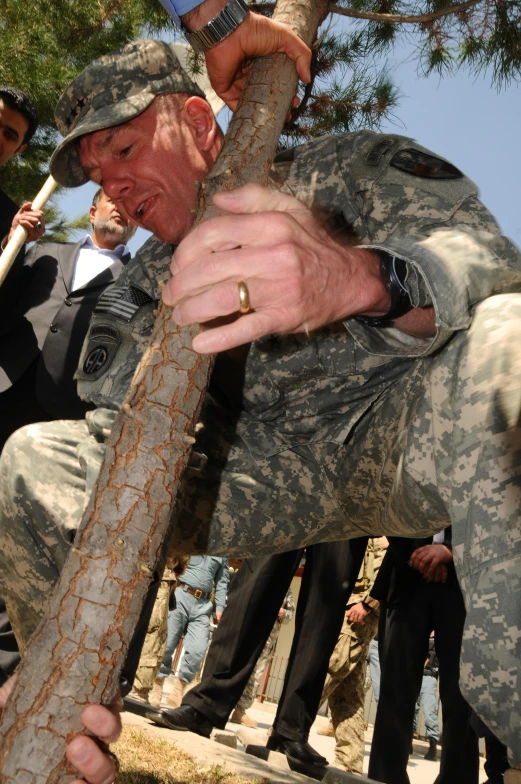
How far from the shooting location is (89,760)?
124 centimetres

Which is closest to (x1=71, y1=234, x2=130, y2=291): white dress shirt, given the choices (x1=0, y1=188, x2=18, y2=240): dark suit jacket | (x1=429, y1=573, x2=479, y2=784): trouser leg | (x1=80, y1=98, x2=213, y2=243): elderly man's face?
(x1=0, y1=188, x2=18, y2=240): dark suit jacket

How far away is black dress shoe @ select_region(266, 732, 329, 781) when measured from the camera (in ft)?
11.6

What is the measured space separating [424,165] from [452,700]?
101 inches

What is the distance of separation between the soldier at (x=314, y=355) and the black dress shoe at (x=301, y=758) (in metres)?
1.95

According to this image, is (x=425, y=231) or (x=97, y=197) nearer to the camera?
(x=425, y=231)

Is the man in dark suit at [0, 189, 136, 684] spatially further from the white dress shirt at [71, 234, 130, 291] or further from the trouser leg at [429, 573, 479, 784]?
the trouser leg at [429, 573, 479, 784]

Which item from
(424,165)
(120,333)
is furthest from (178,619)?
(424,165)

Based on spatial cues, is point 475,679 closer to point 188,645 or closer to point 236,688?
point 236,688

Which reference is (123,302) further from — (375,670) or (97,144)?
(375,670)

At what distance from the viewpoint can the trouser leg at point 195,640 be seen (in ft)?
20.5

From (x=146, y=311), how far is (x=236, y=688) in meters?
2.07

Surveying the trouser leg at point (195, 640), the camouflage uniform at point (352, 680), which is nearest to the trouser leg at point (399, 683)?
the camouflage uniform at point (352, 680)

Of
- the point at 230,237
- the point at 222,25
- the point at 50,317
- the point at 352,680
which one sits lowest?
the point at 230,237

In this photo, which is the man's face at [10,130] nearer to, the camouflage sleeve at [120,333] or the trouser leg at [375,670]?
the camouflage sleeve at [120,333]
